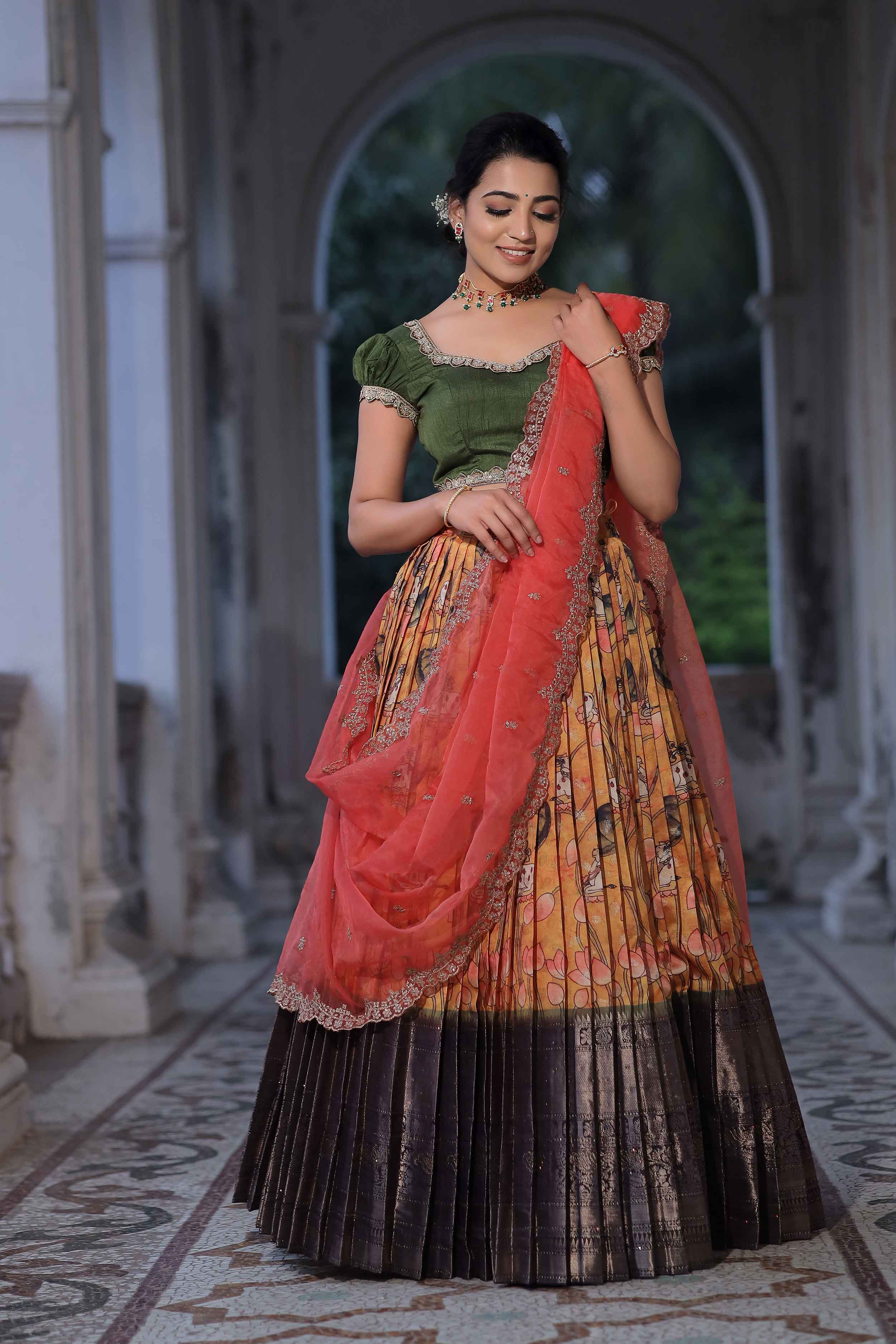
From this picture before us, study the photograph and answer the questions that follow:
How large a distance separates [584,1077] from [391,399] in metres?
0.94

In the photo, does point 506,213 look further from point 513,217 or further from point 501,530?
point 501,530

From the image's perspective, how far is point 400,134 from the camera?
13.7 meters

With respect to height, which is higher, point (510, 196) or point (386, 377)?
point (510, 196)

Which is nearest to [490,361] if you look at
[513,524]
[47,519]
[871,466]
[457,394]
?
[457,394]

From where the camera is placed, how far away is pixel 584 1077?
5.91 ft

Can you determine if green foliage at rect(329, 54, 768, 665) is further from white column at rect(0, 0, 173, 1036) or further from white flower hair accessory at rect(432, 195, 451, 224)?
white flower hair accessory at rect(432, 195, 451, 224)

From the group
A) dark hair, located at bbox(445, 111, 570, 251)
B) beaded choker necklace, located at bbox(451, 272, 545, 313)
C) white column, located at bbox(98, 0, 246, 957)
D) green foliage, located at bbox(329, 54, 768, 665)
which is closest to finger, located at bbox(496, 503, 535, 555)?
beaded choker necklace, located at bbox(451, 272, 545, 313)

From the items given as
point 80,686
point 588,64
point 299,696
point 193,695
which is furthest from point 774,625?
point 588,64

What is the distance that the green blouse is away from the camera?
2.04 meters

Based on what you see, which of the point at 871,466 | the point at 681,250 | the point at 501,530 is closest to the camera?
the point at 501,530

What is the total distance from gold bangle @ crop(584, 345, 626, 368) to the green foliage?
11466 millimetres

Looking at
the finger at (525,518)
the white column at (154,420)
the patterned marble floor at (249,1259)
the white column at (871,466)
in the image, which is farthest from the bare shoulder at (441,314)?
the white column at (871,466)

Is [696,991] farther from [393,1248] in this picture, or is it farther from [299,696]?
[299,696]

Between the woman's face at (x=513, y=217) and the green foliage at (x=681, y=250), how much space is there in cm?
1137
